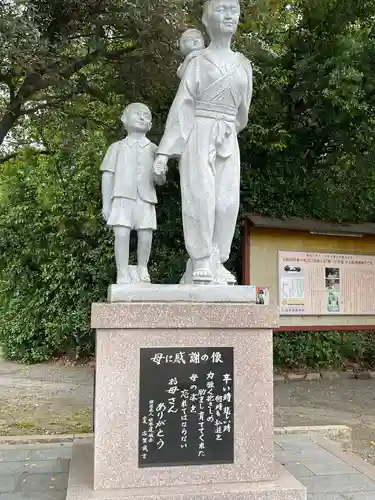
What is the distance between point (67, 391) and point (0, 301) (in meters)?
4.12

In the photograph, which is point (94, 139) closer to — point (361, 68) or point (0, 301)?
point (361, 68)

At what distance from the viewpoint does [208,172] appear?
3287 millimetres

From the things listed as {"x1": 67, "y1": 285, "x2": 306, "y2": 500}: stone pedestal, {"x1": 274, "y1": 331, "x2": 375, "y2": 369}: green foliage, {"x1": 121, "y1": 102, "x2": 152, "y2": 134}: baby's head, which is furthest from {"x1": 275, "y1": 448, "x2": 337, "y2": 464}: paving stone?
{"x1": 274, "y1": 331, "x2": 375, "y2": 369}: green foliage

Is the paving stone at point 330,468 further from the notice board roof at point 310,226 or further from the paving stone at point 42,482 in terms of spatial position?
the notice board roof at point 310,226

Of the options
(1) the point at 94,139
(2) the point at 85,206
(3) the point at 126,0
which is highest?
(3) the point at 126,0

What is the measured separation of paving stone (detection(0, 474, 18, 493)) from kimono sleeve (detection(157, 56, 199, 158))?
7.67 ft

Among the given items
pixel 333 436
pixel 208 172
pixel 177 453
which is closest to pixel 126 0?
pixel 208 172

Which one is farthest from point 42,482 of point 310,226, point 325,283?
point 310,226

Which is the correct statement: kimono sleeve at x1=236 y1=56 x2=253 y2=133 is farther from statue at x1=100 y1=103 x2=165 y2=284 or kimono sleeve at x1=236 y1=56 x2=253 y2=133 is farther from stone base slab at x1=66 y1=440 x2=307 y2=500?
stone base slab at x1=66 y1=440 x2=307 y2=500

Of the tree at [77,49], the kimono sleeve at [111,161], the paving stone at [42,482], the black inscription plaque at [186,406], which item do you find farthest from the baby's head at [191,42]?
the paving stone at [42,482]

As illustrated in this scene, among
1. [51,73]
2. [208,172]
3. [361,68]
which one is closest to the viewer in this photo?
[208,172]

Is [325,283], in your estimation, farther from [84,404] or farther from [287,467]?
[84,404]

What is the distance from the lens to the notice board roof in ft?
20.6

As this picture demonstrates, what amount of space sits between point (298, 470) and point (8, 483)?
1.97m
